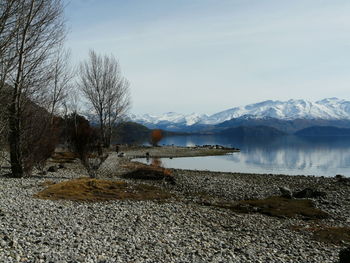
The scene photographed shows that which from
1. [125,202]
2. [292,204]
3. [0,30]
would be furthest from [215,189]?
[0,30]

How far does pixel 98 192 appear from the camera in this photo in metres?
18.9

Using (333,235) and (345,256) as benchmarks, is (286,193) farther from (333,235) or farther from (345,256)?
(345,256)

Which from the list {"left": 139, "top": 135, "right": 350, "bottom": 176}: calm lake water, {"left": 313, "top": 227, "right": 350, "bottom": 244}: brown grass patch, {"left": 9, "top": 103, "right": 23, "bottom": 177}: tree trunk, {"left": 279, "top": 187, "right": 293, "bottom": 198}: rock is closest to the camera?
{"left": 313, "top": 227, "right": 350, "bottom": 244}: brown grass patch

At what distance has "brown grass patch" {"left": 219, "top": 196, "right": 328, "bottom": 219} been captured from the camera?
17531 mm

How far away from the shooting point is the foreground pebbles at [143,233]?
943cm

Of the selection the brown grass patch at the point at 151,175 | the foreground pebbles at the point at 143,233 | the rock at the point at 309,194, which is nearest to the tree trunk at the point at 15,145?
the foreground pebbles at the point at 143,233

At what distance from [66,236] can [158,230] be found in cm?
357

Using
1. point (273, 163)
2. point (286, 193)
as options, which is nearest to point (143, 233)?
point (286, 193)

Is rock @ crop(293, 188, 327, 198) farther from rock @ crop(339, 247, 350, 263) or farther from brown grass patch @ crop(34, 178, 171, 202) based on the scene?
rock @ crop(339, 247, 350, 263)

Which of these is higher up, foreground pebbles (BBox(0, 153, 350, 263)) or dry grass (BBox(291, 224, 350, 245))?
foreground pebbles (BBox(0, 153, 350, 263))

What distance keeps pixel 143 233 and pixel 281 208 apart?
10.0 m

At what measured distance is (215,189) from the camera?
24.2 meters

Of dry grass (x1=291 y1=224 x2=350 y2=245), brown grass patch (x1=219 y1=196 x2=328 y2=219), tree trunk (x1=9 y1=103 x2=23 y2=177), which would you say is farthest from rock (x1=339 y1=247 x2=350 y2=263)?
tree trunk (x1=9 y1=103 x2=23 y2=177)

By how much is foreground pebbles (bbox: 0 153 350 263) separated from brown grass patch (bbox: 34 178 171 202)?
0.98m
